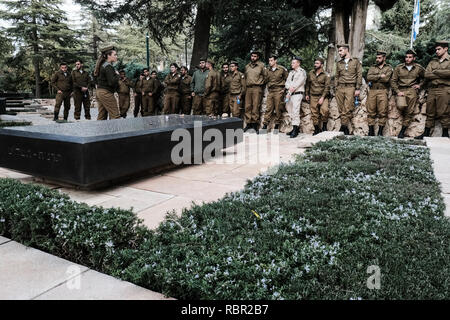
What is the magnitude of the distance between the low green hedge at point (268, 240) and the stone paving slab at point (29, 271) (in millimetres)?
119

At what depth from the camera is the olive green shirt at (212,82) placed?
10.1 metres

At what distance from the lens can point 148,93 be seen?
12.1 meters

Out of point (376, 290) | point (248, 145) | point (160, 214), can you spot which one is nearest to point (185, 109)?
point (248, 145)

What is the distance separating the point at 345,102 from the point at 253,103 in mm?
2455

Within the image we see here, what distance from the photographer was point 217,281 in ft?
6.54

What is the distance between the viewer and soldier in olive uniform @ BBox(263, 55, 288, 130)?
9430 mm

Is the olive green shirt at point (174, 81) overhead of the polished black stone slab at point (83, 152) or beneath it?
overhead

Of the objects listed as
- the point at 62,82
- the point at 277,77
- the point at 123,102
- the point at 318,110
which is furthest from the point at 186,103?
the point at 318,110

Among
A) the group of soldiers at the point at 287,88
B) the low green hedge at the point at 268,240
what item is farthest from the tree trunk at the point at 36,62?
the low green hedge at the point at 268,240

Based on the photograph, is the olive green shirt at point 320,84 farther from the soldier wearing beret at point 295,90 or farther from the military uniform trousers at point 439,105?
the military uniform trousers at point 439,105

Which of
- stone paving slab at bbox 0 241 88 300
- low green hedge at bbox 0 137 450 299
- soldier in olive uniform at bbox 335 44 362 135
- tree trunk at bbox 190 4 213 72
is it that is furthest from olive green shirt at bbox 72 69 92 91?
stone paving slab at bbox 0 241 88 300
